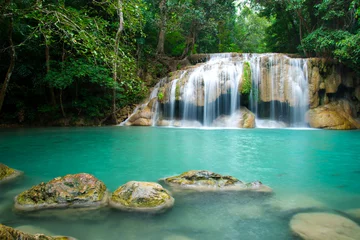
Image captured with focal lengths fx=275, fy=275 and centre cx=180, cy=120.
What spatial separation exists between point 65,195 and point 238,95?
13141 mm

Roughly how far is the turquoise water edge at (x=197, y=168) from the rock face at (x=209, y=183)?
0.25 m

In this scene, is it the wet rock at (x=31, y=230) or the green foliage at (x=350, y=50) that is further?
the green foliage at (x=350, y=50)

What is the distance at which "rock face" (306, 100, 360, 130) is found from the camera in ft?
46.4

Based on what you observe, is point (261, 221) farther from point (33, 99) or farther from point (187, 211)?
point (33, 99)

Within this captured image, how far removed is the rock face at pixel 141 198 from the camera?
3484 millimetres

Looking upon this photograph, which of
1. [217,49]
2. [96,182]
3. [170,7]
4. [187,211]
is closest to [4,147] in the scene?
[96,182]

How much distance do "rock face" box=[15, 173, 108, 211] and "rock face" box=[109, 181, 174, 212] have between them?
0.24 metres

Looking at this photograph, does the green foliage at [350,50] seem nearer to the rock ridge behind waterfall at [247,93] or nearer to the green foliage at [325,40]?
the green foliage at [325,40]

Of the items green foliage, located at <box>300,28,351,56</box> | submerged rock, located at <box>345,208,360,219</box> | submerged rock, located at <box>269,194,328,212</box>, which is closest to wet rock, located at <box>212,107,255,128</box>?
green foliage, located at <box>300,28,351,56</box>

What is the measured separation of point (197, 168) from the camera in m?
6.08

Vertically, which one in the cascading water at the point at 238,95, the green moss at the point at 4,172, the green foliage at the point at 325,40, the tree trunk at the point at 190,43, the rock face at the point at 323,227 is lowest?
the rock face at the point at 323,227

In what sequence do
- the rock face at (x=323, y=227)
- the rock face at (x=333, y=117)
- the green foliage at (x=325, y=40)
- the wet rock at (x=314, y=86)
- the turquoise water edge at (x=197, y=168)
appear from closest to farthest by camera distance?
the rock face at (x=323, y=227) < the turquoise water edge at (x=197, y=168) < the rock face at (x=333, y=117) < the green foliage at (x=325, y=40) < the wet rock at (x=314, y=86)

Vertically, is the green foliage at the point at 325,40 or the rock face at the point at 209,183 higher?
the green foliage at the point at 325,40

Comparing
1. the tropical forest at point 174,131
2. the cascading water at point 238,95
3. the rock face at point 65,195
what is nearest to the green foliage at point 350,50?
the tropical forest at point 174,131
